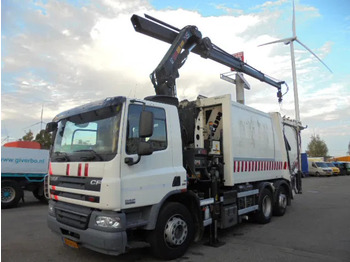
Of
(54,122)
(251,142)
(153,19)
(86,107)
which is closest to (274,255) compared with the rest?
(251,142)

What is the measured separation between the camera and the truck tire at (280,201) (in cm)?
871

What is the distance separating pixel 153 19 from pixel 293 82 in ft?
88.4

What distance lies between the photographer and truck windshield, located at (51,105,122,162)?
14.7ft

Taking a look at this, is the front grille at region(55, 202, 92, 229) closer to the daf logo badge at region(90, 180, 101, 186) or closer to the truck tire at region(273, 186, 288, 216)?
the daf logo badge at region(90, 180, 101, 186)

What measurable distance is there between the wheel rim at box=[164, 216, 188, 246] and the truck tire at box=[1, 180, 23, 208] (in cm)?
853

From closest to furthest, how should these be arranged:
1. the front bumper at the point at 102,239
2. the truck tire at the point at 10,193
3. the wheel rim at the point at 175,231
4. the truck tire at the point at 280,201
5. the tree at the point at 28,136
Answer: the front bumper at the point at 102,239, the wheel rim at the point at 175,231, the truck tire at the point at 280,201, the truck tire at the point at 10,193, the tree at the point at 28,136

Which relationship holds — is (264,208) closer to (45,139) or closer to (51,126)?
(51,126)

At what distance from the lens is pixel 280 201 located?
29.0ft

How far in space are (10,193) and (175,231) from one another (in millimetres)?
8756

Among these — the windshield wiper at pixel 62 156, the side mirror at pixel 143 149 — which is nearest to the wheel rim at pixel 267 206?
the side mirror at pixel 143 149

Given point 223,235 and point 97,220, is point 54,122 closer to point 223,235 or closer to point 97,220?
point 97,220

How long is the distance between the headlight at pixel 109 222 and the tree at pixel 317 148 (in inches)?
2872

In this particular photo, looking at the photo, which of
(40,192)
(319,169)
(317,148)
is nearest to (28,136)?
(40,192)

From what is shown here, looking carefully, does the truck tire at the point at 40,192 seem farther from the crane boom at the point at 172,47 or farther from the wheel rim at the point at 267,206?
the wheel rim at the point at 267,206
